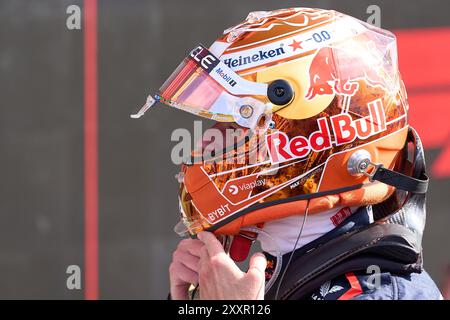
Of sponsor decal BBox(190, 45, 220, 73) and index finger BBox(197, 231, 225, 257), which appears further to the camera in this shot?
sponsor decal BBox(190, 45, 220, 73)

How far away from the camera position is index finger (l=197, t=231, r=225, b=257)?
1954mm

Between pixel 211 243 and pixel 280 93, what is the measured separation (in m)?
0.42

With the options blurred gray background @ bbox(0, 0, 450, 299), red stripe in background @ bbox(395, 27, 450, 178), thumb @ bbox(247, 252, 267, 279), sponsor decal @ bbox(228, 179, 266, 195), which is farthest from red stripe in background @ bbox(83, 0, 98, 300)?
thumb @ bbox(247, 252, 267, 279)

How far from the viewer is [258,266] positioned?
1841mm

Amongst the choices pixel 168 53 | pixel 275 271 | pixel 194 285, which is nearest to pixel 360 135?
pixel 275 271

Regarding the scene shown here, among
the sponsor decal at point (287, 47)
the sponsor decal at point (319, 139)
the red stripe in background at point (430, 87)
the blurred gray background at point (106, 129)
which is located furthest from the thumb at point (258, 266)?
the red stripe in background at point (430, 87)

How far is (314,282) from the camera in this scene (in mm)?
1891

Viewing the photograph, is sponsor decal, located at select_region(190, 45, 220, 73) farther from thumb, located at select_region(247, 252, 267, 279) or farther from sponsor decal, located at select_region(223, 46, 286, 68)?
thumb, located at select_region(247, 252, 267, 279)

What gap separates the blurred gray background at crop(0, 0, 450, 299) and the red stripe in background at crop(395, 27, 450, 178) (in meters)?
0.08

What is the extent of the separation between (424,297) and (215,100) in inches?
28.2

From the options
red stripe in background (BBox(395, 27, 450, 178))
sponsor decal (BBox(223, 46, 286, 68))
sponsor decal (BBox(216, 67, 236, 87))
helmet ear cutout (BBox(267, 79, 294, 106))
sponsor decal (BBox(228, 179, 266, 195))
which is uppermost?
red stripe in background (BBox(395, 27, 450, 178))

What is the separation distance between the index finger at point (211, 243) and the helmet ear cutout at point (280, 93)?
382 mm

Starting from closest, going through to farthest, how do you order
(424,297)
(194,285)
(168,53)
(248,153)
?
(424,297) < (248,153) < (194,285) < (168,53)

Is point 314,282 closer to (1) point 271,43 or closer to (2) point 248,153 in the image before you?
(2) point 248,153
